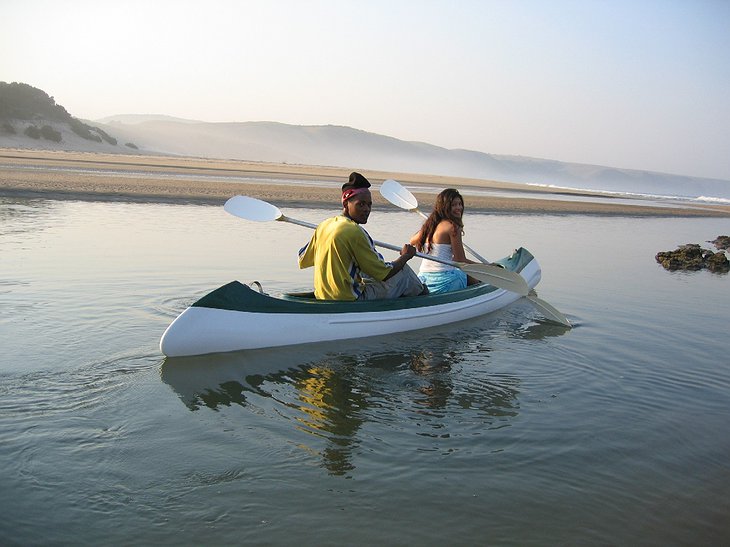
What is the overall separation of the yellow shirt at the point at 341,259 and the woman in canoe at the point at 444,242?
1.53 metres

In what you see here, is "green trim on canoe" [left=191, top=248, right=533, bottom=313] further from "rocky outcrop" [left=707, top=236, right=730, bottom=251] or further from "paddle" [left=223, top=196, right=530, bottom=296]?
"rocky outcrop" [left=707, top=236, right=730, bottom=251]

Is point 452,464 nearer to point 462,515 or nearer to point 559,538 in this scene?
point 462,515

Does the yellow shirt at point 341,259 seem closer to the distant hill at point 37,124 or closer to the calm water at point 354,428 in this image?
the calm water at point 354,428

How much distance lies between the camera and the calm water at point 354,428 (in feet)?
11.6

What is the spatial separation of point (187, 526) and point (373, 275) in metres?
3.64

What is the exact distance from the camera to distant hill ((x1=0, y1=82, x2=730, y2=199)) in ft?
383

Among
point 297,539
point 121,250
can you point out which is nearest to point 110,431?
point 297,539

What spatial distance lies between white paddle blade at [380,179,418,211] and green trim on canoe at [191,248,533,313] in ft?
9.90

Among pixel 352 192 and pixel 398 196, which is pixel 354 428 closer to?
pixel 352 192

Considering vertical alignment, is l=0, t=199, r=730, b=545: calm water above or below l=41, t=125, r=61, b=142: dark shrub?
below

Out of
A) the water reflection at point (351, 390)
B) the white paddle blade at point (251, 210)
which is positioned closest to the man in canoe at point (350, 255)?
the water reflection at point (351, 390)

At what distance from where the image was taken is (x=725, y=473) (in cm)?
449

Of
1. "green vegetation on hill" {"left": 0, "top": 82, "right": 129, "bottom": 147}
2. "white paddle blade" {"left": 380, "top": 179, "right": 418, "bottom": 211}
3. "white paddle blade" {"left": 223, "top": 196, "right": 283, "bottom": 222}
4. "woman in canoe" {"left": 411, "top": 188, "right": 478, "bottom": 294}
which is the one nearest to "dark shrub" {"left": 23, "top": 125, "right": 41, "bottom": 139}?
"green vegetation on hill" {"left": 0, "top": 82, "right": 129, "bottom": 147}

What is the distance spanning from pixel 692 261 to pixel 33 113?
58.6m
